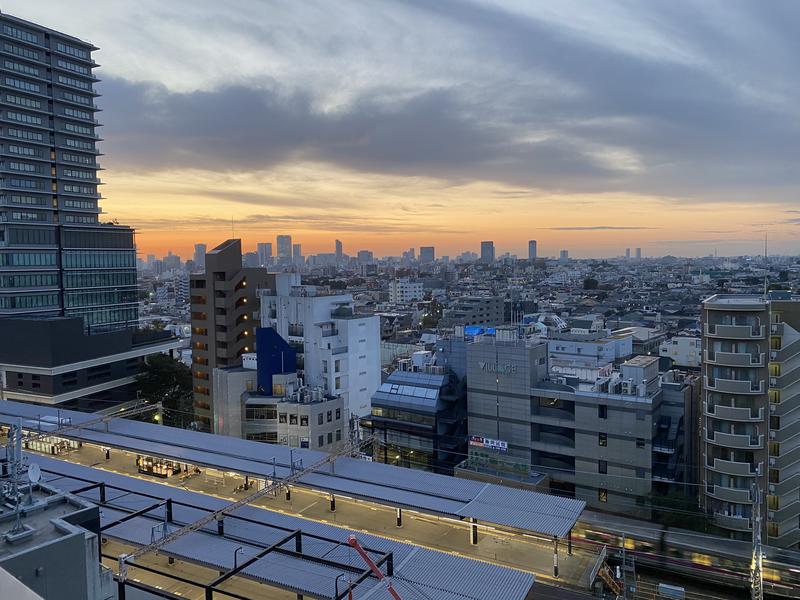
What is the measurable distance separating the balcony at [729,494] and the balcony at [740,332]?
447 centimetres

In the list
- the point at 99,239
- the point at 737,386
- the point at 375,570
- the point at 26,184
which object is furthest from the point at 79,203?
the point at 737,386

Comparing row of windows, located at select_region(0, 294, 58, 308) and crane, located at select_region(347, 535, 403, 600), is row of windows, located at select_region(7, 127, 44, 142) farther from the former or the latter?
crane, located at select_region(347, 535, 403, 600)

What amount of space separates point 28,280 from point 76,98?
12928 millimetres

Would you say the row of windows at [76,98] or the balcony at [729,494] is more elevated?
the row of windows at [76,98]

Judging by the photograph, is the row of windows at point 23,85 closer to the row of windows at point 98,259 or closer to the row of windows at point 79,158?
the row of windows at point 79,158

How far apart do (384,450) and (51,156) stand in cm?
3086

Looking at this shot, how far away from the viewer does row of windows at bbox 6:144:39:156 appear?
36.7m

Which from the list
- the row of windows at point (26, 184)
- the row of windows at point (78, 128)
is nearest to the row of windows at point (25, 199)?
the row of windows at point (26, 184)

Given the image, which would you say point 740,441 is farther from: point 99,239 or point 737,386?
point 99,239

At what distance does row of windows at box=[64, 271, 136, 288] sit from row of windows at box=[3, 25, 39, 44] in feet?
47.5

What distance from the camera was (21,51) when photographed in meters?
37.1

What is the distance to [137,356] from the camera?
35.4 metres

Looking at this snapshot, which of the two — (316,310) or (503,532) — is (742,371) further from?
(316,310)

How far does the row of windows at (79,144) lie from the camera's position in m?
40.0
